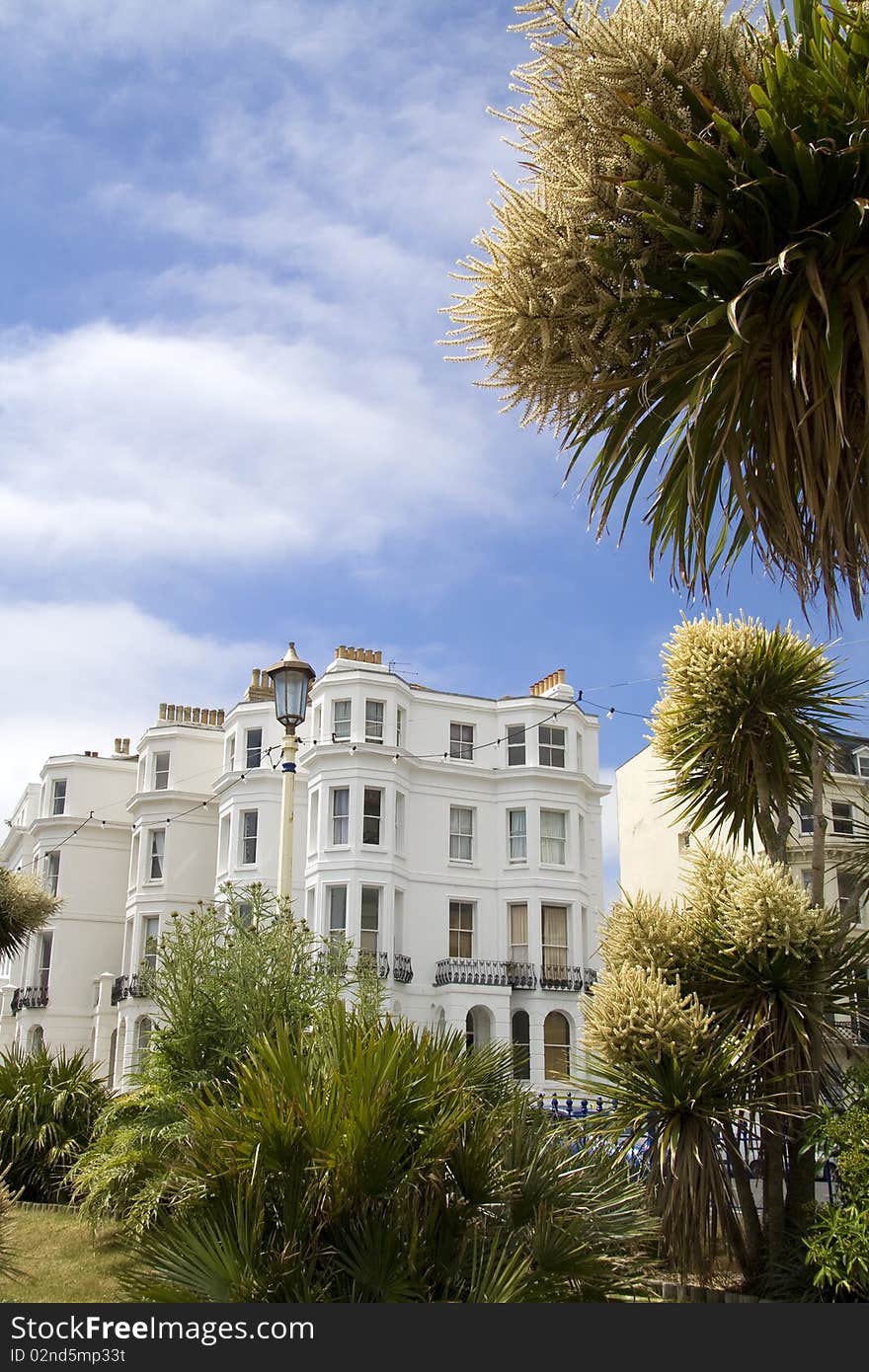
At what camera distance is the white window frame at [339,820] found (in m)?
34.1

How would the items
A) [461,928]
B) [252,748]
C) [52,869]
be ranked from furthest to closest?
[52,869] < [252,748] < [461,928]

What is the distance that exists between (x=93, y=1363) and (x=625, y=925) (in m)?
5.42

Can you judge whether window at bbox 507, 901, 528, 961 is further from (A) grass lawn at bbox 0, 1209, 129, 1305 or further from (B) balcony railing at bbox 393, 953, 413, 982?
(A) grass lawn at bbox 0, 1209, 129, 1305

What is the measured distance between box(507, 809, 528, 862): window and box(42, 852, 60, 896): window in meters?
16.6

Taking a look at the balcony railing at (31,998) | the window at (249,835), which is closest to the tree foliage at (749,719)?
the window at (249,835)

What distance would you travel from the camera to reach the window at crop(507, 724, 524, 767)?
37094 mm

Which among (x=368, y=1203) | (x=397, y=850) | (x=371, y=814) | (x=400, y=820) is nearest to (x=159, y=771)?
(x=371, y=814)

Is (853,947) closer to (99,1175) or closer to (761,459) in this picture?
(761,459)

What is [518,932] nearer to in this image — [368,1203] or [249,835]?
[249,835]

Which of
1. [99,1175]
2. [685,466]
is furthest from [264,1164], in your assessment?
[99,1175]

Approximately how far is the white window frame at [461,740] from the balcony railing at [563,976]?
663 centimetres

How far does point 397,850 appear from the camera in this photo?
114ft

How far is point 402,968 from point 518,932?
3.84 m

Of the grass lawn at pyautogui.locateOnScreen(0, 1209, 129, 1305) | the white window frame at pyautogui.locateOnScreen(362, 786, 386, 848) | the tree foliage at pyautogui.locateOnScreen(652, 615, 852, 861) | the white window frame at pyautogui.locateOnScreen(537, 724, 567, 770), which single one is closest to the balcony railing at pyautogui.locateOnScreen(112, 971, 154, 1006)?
the white window frame at pyautogui.locateOnScreen(362, 786, 386, 848)
